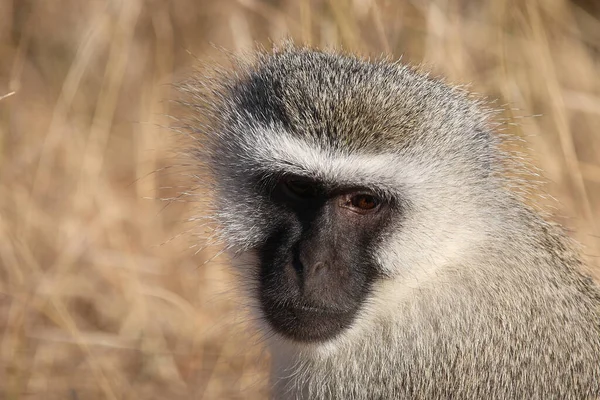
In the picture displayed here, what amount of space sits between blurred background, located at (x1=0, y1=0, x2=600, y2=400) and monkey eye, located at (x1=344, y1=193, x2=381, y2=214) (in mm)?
734

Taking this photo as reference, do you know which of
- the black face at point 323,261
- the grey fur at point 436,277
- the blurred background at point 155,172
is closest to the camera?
the black face at point 323,261

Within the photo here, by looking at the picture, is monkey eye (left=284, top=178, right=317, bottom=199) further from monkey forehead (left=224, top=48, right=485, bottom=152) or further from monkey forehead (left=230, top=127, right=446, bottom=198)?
monkey forehead (left=224, top=48, right=485, bottom=152)

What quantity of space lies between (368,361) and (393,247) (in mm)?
385

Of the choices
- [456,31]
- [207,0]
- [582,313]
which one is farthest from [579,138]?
[582,313]

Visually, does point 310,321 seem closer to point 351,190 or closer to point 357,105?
point 351,190

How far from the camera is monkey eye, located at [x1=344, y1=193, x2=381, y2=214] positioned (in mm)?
2969

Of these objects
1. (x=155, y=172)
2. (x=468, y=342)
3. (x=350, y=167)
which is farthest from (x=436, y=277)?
(x=155, y=172)

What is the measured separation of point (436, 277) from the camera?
9.92 ft

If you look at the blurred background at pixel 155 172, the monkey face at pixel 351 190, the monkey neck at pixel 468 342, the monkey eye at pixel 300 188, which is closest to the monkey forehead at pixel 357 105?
the monkey face at pixel 351 190

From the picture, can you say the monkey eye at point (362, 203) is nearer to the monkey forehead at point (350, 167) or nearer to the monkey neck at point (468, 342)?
the monkey forehead at point (350, 167)

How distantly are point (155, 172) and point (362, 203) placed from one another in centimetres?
283

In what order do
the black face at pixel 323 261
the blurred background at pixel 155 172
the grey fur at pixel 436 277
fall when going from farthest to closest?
the blurred background at pixel 155 172 → the grey fur at pixel 436 277 → the black face at pixel 323 261

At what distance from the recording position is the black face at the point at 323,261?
2.88m

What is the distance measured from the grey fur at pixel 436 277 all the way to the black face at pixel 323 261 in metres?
0.06
